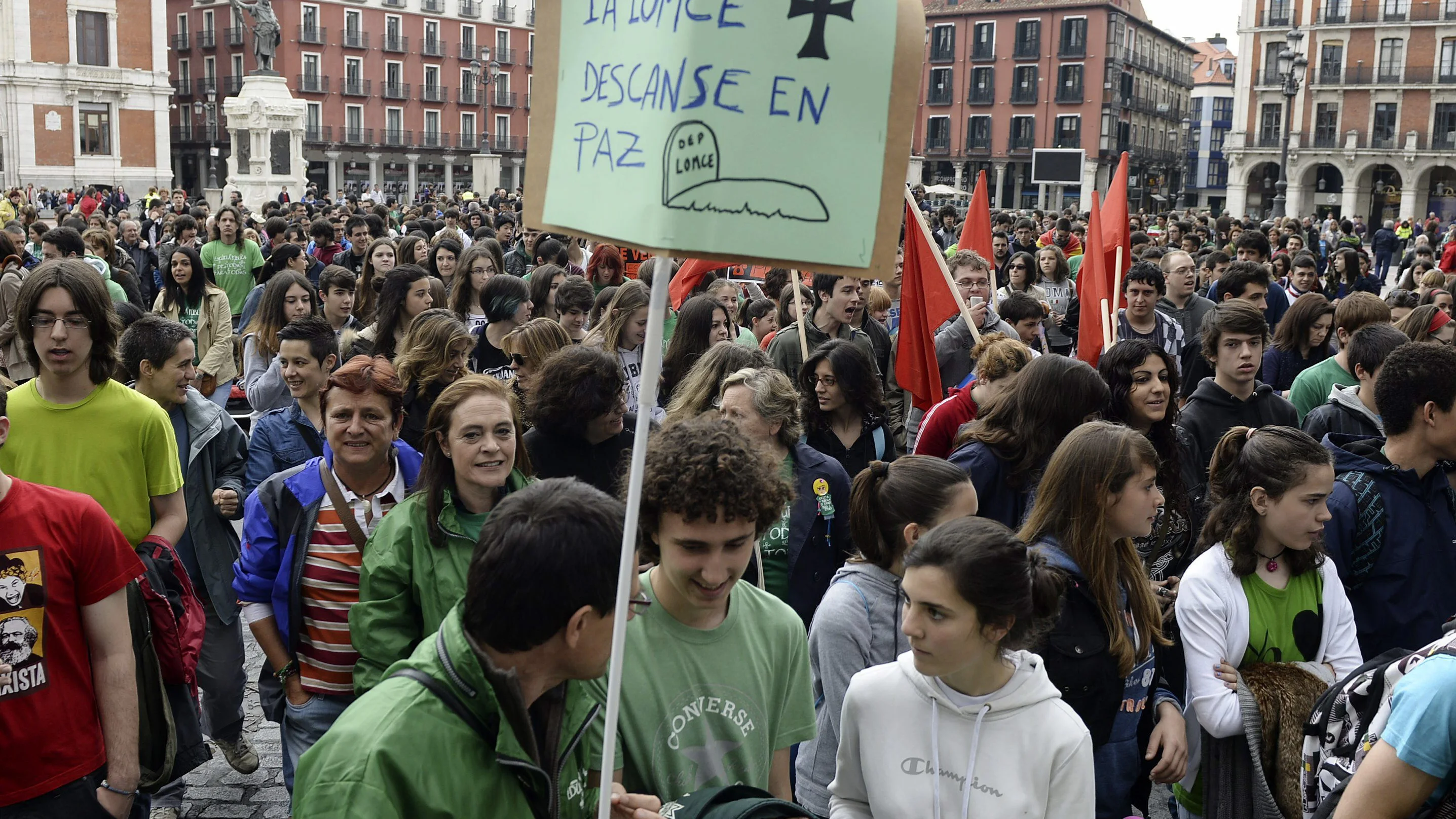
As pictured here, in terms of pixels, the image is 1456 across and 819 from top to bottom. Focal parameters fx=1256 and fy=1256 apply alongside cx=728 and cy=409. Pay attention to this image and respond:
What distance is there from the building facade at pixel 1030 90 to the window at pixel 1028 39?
0.15ft

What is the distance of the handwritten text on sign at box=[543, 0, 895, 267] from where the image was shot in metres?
2.01

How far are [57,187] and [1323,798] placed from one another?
179 ft

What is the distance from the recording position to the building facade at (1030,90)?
61.9 metres

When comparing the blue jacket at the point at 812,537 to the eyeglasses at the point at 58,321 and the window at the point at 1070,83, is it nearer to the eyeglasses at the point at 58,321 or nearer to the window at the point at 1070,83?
the eyeglasses at the point at 58,321

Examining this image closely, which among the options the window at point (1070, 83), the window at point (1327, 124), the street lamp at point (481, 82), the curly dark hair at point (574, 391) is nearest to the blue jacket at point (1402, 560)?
the curly dark hair at point (574, 391)

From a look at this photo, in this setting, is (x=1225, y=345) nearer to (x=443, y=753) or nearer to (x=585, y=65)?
(x=585, y=65)

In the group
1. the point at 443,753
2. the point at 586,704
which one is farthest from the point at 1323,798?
the point at 443,753

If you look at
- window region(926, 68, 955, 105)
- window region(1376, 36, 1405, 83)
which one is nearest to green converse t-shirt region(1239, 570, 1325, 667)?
window region(1376, 36, 1405, 83)

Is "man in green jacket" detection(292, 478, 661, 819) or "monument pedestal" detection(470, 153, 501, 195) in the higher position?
"monument pedestal" detection(470, 153, 501, 195)

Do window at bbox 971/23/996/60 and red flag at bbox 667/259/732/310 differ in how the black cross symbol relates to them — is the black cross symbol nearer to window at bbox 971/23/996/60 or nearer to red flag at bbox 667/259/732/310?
red flag at bbox 667/259/732/310

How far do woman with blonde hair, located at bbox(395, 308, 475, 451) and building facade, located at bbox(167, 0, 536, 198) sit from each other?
53935 millimetres

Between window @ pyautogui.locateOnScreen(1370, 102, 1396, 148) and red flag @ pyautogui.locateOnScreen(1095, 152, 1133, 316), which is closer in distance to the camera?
red flag @ pyautogui.locateOnScreen(1095, 152, 1133, 316)

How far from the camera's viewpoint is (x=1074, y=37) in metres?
62.1

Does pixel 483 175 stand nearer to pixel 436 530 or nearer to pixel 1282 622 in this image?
pixel 436 530
